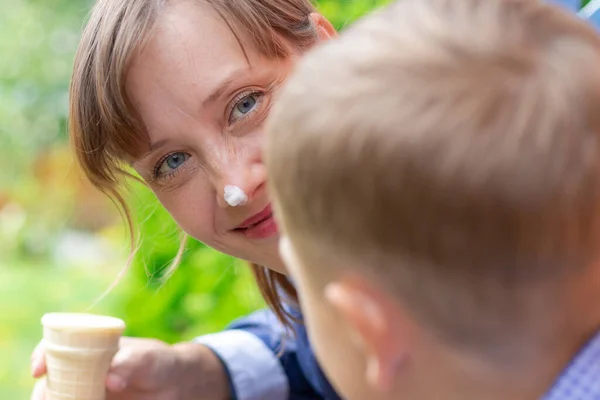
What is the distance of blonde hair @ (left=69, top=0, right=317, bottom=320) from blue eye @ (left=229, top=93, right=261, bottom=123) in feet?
0.19

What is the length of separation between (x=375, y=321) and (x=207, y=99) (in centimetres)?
48

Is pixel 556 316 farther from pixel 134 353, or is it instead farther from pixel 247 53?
pixel 134 353

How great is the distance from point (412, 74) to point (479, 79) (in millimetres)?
42

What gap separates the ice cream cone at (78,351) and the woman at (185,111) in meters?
0.12

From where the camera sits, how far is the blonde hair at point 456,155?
21.8 inches

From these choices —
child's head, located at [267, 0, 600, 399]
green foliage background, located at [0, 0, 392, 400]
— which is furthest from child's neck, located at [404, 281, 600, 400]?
green foliage background, located at [0, 0, 392, 400]

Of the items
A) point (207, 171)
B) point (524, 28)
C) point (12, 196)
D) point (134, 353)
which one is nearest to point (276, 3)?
point (207, 171)

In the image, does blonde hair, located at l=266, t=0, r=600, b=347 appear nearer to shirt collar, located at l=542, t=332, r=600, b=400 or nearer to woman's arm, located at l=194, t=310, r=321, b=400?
shirt collar, located at l=542, t=332, r=600, b=400

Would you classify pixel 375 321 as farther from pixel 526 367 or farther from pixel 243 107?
pixel 243 107

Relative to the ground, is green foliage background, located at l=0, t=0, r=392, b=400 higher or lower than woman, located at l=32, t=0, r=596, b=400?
lower

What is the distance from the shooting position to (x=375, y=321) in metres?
0.62

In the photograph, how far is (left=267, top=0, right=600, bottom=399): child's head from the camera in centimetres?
56

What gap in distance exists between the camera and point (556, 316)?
0.61 meters

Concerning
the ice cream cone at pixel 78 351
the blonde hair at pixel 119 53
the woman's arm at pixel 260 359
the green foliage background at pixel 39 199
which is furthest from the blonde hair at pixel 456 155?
the green foliage background at pixel 39 199
